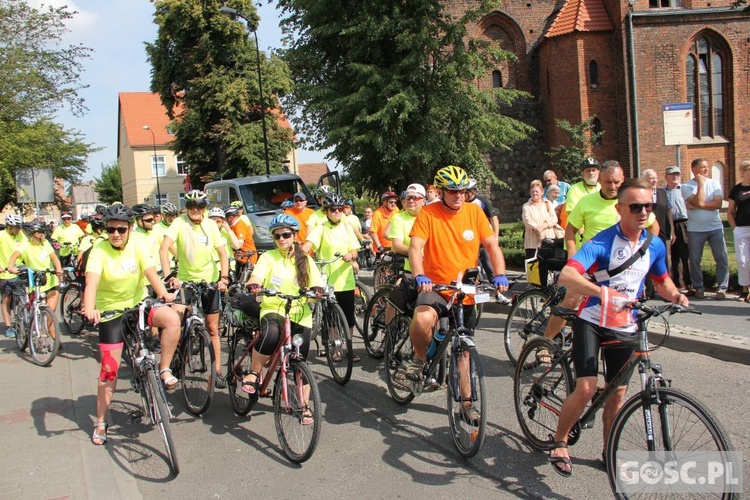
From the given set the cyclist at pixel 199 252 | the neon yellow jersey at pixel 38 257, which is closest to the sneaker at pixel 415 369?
the cyclist at pixel 199 252

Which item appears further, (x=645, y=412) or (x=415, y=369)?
(x=415, y=369)

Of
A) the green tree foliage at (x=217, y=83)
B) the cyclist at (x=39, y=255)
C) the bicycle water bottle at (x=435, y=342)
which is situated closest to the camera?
the bicycle water bottle at (x=435, y=342)

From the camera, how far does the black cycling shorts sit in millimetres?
3848

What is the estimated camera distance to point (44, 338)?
9141 millimetres

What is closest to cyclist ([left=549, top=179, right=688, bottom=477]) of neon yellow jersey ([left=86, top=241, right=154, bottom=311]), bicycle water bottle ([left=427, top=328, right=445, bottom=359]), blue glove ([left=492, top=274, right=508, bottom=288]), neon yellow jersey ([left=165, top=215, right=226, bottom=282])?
blue glove ([left=492, top=274, right=508, bottom=288])

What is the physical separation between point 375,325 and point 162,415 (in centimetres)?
337

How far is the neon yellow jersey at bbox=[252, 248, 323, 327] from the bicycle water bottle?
104 centimetres

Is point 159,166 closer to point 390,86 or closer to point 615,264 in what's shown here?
point 390,86

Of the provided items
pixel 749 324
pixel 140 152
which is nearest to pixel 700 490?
pixel 749 324

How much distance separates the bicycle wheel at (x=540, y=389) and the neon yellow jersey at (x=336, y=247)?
3.39 metres

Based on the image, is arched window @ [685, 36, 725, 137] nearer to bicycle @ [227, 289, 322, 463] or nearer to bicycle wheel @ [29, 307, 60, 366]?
bicycle wheel @ [29, 307, 60, 366]

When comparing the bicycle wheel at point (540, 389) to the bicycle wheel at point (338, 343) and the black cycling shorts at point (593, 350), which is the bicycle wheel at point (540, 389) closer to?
the black cycling shorts at point (593, 350)

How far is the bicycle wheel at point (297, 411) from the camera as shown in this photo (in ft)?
15.4

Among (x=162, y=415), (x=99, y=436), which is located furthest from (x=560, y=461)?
(x=99, y=436)
